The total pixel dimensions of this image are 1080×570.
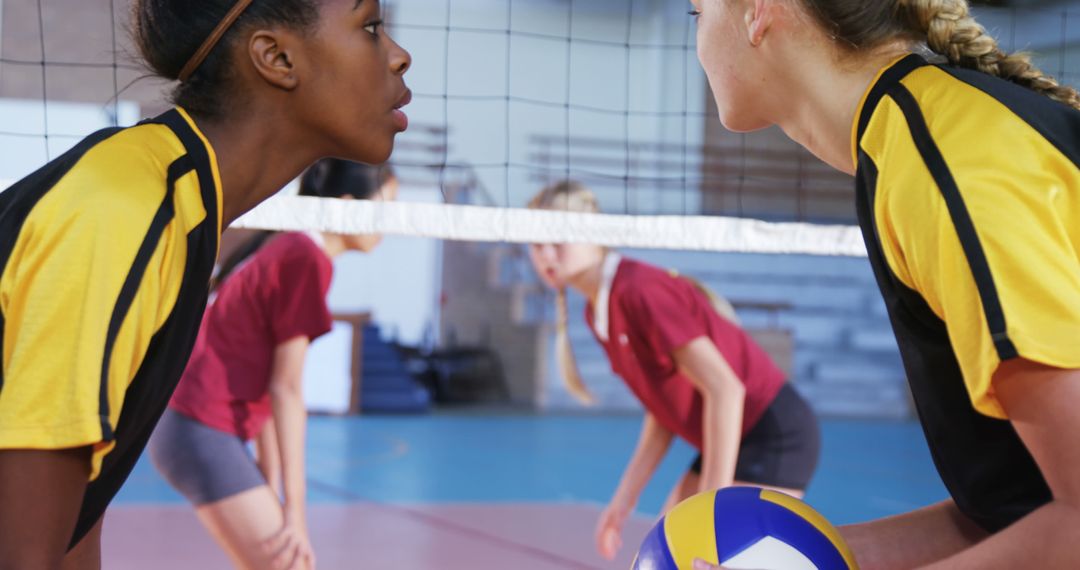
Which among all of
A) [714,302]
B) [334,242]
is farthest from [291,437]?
[714,302]

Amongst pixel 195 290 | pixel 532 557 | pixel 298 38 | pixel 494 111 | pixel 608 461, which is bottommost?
pixel 608 461

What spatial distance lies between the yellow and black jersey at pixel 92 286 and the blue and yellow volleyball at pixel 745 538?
70 centimetres

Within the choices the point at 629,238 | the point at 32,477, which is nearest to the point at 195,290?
the point at 32,477

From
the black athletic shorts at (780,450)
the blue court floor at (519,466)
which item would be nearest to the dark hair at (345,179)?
the black athletic shorts at (780,450)

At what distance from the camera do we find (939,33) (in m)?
1.41

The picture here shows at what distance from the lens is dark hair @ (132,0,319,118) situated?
1.44 metres

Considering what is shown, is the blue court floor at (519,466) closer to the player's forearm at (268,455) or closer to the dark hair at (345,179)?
the player's forearm at (268,455)

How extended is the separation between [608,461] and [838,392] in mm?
6546

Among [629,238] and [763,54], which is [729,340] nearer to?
[629,238]

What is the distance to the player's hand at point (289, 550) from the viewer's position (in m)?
Answer: 3.11

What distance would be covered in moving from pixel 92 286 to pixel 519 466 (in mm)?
7466

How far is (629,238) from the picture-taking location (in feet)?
10.3

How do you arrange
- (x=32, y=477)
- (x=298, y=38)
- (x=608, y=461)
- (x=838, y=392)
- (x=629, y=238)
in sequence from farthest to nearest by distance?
(x=838, y=392) < (x=608, y=461) < (x=629, y=238) < (x=298, y=38) < (x=32, y=477)

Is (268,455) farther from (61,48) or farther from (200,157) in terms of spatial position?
(61,48)
